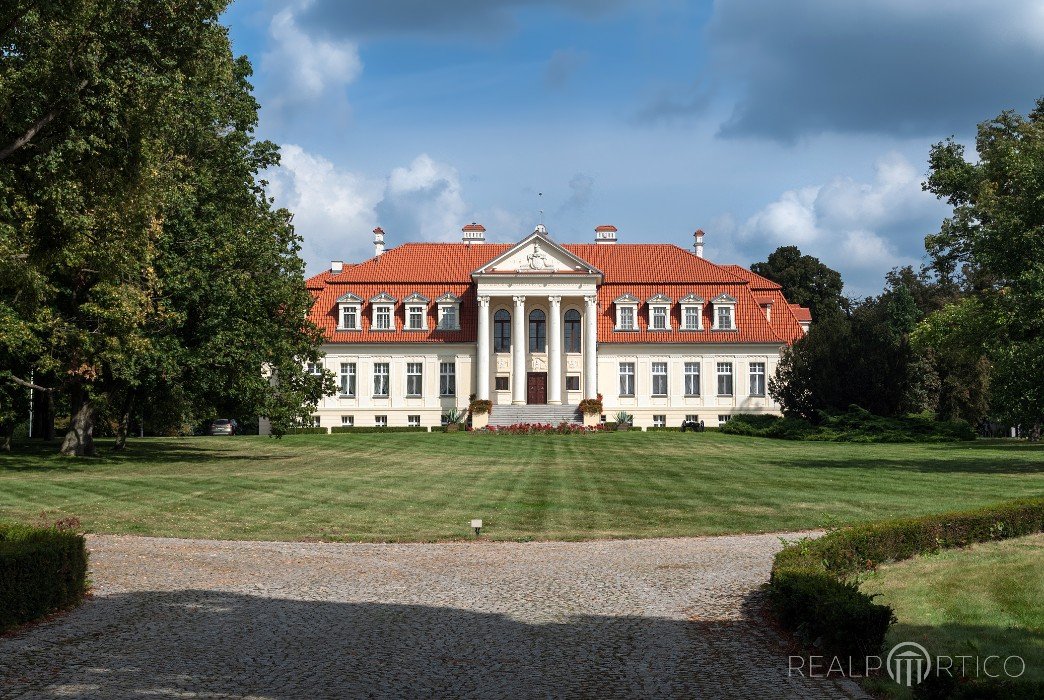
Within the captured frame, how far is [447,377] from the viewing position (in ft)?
207

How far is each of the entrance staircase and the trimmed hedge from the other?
450 cm

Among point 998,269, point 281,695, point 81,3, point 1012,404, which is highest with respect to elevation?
point 81,3

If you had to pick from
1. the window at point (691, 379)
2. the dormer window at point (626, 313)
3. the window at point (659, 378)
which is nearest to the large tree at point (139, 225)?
the dormer window at point (626, 313)

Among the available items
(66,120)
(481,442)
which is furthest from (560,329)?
(66,120)

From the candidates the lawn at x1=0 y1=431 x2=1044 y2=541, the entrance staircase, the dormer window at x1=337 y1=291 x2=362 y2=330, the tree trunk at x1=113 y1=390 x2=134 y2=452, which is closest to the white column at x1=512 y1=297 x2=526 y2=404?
the entrance staircase

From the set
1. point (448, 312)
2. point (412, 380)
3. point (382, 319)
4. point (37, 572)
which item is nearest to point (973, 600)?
point (37, 572)

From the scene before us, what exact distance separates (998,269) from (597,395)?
34164 mm

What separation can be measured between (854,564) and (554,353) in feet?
159

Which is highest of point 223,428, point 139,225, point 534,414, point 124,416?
point 139,225

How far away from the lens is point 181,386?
Answer: 31.8 metres

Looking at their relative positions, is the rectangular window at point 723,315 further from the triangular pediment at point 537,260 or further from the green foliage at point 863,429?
the green foliage at point 863,429

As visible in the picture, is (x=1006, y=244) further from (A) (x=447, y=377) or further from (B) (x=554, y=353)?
(A) (x=447, y=377)

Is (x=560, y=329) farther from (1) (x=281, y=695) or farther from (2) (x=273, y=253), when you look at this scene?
(1) (x=281, y=695)

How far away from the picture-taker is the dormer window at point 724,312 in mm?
62750
